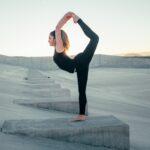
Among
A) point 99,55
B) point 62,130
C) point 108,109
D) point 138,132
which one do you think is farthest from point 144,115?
point 99,55

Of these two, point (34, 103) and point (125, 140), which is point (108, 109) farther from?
point (125, 140)

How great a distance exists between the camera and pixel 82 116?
19.6 ft

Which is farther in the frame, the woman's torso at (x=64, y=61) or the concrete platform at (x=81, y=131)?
the woman's torso at (x=64, y=61)

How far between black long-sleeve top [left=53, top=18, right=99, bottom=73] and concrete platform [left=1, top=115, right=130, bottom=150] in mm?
842

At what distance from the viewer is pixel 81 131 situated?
545 centimetres

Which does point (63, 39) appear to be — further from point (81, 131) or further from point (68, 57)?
point (81, 131)

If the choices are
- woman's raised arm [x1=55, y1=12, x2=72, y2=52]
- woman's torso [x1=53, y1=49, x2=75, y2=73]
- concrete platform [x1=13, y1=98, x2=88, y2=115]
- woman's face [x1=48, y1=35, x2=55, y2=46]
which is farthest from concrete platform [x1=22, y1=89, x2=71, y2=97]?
woman's raised arm [x1=55, y1=12, x2=72, y2=52]

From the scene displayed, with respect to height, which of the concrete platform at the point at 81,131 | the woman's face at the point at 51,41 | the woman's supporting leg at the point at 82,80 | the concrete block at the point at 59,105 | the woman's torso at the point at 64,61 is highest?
the woman's face at the point at 51,41

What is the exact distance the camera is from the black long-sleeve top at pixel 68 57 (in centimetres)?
532

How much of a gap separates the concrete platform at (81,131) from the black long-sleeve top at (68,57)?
842 millimetres

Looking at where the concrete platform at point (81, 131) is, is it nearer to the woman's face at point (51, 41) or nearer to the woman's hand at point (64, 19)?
the woman's face at point (51, 41)

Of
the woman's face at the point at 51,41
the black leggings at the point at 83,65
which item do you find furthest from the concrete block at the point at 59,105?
the woman's face at the point at 51,41

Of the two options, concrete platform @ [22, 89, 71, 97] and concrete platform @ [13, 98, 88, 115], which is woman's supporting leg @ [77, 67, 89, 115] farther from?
concrete platform @ [22, 89, 71, 97]

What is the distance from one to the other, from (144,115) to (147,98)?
18.4 feet
